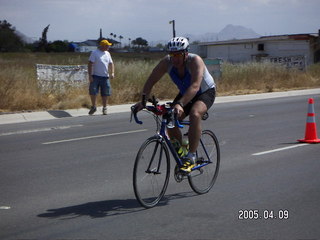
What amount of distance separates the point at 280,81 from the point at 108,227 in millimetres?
24712

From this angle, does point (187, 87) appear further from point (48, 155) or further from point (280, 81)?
point (280, 81)

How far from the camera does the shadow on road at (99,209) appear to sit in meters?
5.85

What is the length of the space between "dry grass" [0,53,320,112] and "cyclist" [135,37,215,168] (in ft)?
35.2

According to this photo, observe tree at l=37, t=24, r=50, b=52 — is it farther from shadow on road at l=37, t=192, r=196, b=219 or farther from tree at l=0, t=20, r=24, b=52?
shadow on road at l=37, t=192, r=196, b=219

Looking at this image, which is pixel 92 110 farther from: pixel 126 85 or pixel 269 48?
pixel 269 48

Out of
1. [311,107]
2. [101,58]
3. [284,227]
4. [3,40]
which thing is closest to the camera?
[284,227]

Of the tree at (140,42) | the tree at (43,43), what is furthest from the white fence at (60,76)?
the tree at (140,42)

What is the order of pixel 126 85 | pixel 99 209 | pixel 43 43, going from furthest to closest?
pixel 43 43
pixel 126 85
pixel 99 209

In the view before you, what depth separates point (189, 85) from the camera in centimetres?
649

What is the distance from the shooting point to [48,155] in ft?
31.2

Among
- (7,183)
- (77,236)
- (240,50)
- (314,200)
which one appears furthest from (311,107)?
(240,50)


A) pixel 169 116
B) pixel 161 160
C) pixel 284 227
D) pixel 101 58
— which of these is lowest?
pixel 284 227

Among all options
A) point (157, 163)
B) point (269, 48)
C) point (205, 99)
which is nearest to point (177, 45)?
point (205, 99)

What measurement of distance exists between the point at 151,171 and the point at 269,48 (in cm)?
4691
